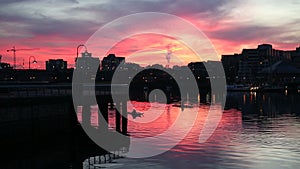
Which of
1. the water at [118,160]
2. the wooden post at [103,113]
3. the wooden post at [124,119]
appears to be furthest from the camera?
the wooden post at [103,113]

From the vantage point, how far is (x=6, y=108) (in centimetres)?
4378

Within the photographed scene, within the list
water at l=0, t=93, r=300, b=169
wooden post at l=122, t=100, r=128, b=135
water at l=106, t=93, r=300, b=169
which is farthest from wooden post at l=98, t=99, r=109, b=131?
water at l=0, t=93, r=300, b=169

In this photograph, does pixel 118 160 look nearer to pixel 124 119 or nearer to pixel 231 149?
pixel 231 149

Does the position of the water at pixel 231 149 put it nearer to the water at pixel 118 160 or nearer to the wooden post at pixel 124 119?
the water at pixel 118 160

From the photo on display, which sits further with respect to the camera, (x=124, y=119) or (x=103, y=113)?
(x=103, y=113)

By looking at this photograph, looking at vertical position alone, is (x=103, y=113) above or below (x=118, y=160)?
above

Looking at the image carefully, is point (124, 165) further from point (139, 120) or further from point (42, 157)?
point (139, 120)

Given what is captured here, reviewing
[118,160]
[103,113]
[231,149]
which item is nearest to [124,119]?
[103,113]

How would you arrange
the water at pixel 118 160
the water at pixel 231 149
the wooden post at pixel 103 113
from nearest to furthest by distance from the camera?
the water at pixel 231 149 < the water at pixel 118 160 < the wooden post at pixel 103 113

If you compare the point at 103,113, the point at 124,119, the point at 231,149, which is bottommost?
the point at 231,149

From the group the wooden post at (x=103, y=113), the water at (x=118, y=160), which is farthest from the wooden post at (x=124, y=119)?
the wooden post at (x=103, y=113)

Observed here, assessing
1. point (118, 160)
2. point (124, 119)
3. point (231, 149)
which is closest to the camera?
point (118, 160)

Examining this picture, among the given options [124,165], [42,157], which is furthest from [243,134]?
[42,157]

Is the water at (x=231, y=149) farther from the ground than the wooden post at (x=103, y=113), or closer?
closer
